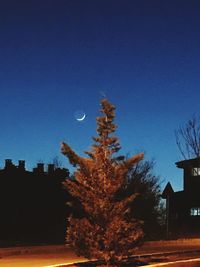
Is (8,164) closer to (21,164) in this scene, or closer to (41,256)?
(21,164)

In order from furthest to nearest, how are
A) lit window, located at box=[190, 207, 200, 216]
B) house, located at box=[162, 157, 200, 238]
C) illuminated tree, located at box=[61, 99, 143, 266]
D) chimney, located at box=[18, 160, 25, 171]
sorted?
lit window, located at box=[190, 207, 200, 216]
house, located at box=[162, 157, 200, 238]
chimney, located at box=[18, 160, 25, 171]
illuminated tree, located at box=[61, 99, 143, 266]

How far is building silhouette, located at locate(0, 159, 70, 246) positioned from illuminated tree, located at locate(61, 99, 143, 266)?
75.7ft

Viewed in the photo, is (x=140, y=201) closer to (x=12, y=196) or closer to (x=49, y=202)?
(x=49, y=202)

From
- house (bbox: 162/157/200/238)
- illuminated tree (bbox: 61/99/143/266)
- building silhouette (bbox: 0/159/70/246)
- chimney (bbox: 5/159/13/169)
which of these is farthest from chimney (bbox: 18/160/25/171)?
illuminated tree (bbox: 61/99/143/266)

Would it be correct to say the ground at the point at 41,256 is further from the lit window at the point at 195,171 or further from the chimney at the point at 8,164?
the lit window at the point at 195,171

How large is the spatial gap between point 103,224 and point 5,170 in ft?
87.6

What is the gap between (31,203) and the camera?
A: 4175 cm

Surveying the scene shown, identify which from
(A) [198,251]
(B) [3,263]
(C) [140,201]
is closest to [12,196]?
(C) [140,201]

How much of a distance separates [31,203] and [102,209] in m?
26.7

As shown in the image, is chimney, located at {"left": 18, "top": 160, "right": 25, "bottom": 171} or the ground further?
chimney, located at {"left": 18, "top": 160, "right": 25, "bottom": 171}

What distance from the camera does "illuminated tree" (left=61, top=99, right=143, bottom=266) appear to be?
15.6 meters

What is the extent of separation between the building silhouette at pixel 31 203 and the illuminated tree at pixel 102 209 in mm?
23086

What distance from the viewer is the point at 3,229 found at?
3900cm

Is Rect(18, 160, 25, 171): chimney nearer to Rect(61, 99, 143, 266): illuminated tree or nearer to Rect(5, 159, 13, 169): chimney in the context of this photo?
Rect(5, 159, 13, 169): chimney
